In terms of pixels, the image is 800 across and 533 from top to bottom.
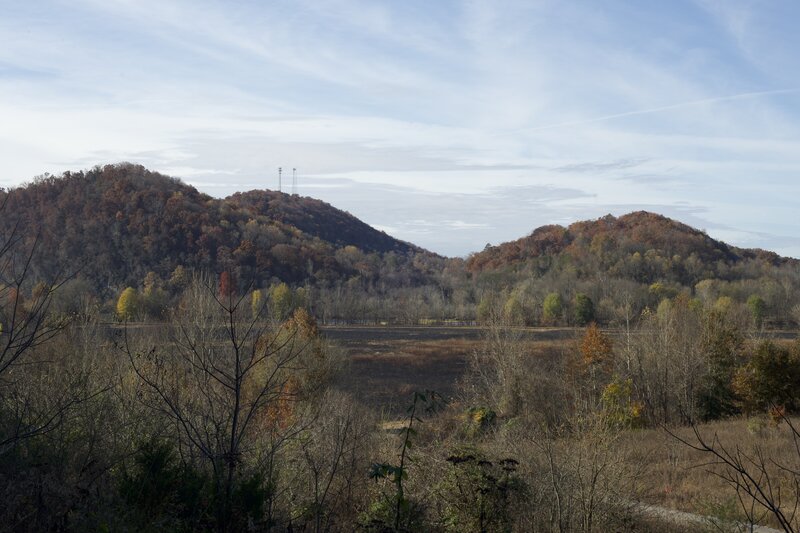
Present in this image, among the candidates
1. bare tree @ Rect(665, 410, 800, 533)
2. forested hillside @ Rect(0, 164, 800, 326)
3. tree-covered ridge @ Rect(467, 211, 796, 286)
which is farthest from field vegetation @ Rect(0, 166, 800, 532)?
tree-covered ridge @ Rect(467, 211, 796, 286)

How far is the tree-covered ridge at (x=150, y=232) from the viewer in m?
60.7

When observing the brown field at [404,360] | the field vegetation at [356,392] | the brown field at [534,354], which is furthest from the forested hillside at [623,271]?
the brown field at [534,354]

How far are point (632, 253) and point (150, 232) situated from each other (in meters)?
65.0

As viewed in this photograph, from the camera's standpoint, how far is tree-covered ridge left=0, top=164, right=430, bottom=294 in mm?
60656

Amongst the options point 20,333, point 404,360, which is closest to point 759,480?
point 20,333

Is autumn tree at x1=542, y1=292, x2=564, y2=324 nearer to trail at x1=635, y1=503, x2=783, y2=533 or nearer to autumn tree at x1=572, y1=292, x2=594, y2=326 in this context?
autumn tree at x1=572, y1=292, x2=594, y2=326

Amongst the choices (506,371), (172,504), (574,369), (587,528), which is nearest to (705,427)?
(574,369)

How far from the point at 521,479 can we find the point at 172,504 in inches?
200

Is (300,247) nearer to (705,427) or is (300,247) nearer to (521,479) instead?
(705,427)

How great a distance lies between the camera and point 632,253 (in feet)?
332

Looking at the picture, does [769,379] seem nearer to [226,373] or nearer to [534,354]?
[534,354]

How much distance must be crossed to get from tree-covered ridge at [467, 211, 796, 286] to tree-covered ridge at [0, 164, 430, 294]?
26.6 meters

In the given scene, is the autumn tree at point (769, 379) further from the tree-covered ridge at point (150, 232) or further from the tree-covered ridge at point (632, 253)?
the tree-covered ridge at point (632, 253)

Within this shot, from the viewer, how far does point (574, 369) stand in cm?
3191
